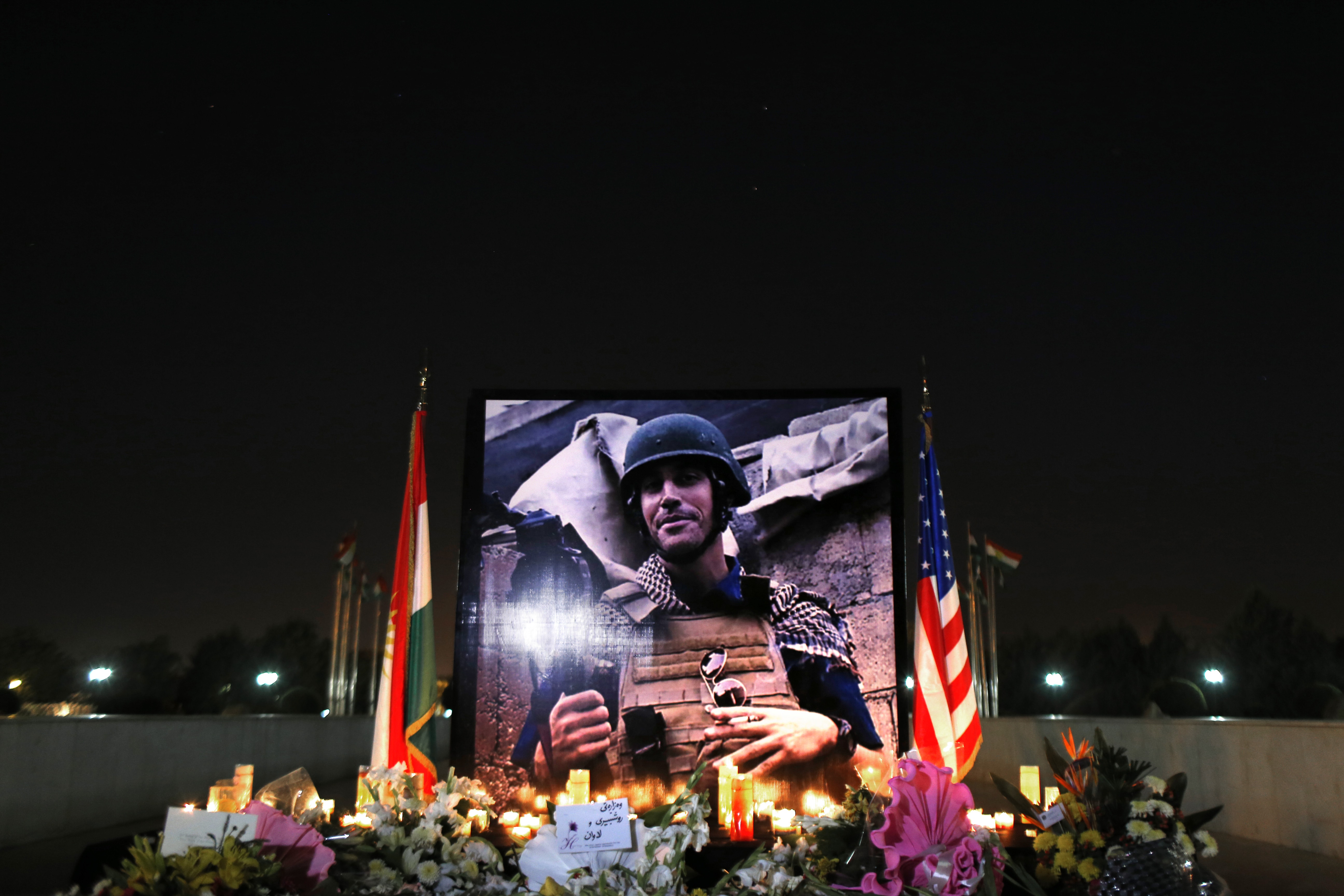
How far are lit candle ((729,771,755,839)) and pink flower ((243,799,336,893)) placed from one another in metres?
4.85

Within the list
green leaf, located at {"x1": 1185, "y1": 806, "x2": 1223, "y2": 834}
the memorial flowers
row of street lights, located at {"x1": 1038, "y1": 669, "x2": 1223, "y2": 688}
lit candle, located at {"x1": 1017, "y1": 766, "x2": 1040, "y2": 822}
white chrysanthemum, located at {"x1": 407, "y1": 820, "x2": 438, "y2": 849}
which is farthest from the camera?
row of street lights, located at {"x1": 1038, "y1": 669, "x2": 1223, "y2": 688}

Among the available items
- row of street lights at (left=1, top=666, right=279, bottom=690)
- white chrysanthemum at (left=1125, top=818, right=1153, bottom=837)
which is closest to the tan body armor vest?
white chrysanthemum at (left=1125, top=818, right=1153, bottom=837)

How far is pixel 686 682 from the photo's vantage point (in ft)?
28.4

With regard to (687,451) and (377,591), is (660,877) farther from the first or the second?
(377,591)

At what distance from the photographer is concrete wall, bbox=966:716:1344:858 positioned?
7.79 meters

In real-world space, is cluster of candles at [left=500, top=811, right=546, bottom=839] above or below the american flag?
below

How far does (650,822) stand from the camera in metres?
2.25

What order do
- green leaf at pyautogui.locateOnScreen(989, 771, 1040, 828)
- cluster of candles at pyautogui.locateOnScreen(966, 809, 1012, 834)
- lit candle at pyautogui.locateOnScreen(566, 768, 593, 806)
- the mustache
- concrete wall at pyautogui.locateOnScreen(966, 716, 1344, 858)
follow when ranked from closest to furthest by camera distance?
green leaf at pyautogui.locateOnScreen(989, 771, 1040, 828), cluster of candles at pyautogui.locateOnScreen(966, 809, 1012, 834), lit candle at pyautogui.locateOnScreen(566, 768, 593, 806), concrete wall at pyautogui.locateOnScreen(966, 716, 1344, 858), the mustache

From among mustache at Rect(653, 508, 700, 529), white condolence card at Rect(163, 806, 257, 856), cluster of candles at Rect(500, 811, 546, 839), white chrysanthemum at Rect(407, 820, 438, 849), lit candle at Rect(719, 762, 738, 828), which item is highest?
mustache at Rect(653, 508, 700, 529)

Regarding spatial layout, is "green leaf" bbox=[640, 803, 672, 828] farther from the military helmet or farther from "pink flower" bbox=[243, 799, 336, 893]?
the military helmet

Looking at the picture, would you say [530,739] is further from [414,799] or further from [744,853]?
[414,799]

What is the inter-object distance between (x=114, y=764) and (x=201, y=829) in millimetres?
8561

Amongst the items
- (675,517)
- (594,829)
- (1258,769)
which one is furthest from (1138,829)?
(1258,769)

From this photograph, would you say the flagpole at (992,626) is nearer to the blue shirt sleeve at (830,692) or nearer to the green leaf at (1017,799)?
the blue shirt sleeve at (830,692)
